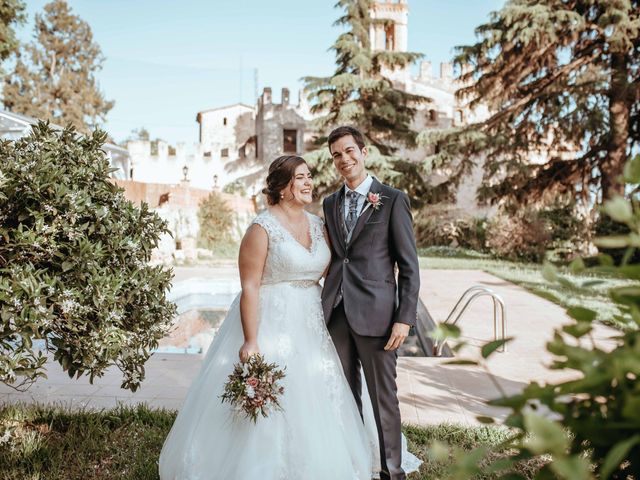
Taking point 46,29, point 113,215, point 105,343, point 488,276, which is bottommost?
point 488,276

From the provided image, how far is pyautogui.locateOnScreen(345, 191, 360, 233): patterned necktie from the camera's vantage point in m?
3.12

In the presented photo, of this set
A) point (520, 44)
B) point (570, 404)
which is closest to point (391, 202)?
point (570, 404)

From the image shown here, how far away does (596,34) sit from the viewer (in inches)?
658

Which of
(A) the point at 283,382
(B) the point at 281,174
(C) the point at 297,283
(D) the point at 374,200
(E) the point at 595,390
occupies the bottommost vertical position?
(A) the point at 283,382

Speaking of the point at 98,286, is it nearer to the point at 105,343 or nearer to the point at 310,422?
the point at 105,343

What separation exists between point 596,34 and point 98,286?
18705 millimetres

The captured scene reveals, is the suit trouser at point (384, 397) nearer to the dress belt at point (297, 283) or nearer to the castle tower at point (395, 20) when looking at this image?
the dress belt at point (297, 283)

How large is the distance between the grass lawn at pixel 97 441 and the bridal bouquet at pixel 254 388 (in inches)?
34.9

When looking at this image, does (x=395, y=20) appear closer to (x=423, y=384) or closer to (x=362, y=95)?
(x=362, y=95)

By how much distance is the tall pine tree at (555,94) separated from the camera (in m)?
15.8

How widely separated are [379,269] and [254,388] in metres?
0.98

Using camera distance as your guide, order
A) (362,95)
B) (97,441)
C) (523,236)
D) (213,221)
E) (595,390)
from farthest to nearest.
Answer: (362,95) < (213,221) < (523,236) < (97,441) < (595,390)

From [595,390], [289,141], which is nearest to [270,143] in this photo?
[289,141]

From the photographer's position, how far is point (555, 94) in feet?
55.1
